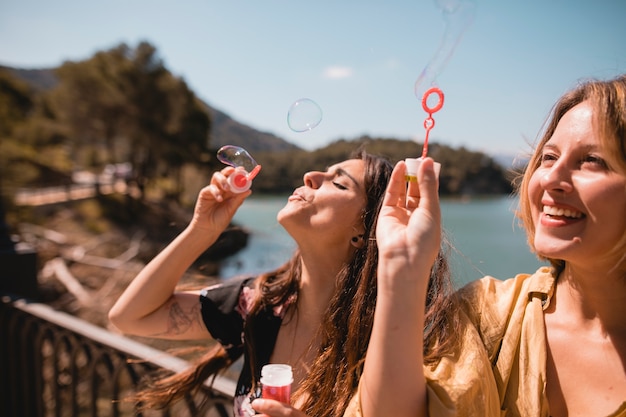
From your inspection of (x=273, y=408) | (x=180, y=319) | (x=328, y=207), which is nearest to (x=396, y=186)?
(x=328, y=207)

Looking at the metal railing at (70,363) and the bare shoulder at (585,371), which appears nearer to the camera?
the bare shoulder at (585,371)

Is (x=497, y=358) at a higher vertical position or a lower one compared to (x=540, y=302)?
lower

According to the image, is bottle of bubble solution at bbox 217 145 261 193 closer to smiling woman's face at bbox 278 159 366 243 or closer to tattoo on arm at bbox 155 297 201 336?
smiling woman's face at bbox 278 159 366 243

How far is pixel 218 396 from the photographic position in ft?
6.53

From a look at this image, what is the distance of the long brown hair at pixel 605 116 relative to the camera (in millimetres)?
1240

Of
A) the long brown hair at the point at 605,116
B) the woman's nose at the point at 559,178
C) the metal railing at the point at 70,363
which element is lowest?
the metal railing at the point at 70,363

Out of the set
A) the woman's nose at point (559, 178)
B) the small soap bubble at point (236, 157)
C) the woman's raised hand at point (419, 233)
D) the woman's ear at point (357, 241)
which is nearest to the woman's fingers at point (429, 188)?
the woman's raised hand at point (419, 233)

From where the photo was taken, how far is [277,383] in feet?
4.24

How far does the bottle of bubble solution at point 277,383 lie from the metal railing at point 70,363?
27.4 inches

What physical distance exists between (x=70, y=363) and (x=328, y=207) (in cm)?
181

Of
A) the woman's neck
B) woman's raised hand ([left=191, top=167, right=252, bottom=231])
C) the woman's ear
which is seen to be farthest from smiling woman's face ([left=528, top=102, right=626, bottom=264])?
woman's raised hand ([left=191, top=167, right=252, bottom=231])

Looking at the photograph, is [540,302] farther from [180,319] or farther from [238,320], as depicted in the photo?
[180,319]

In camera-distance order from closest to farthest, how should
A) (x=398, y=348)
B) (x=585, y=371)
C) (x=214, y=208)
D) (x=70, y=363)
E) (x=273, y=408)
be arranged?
(x=398, y=348) → (x=273, y=408) → (x=585, y=371) → (x=214, y=208) → (x=70, y=363)

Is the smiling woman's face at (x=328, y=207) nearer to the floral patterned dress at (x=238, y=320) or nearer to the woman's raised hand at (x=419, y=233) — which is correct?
the floral patterned dress at (x=238, y=320)
